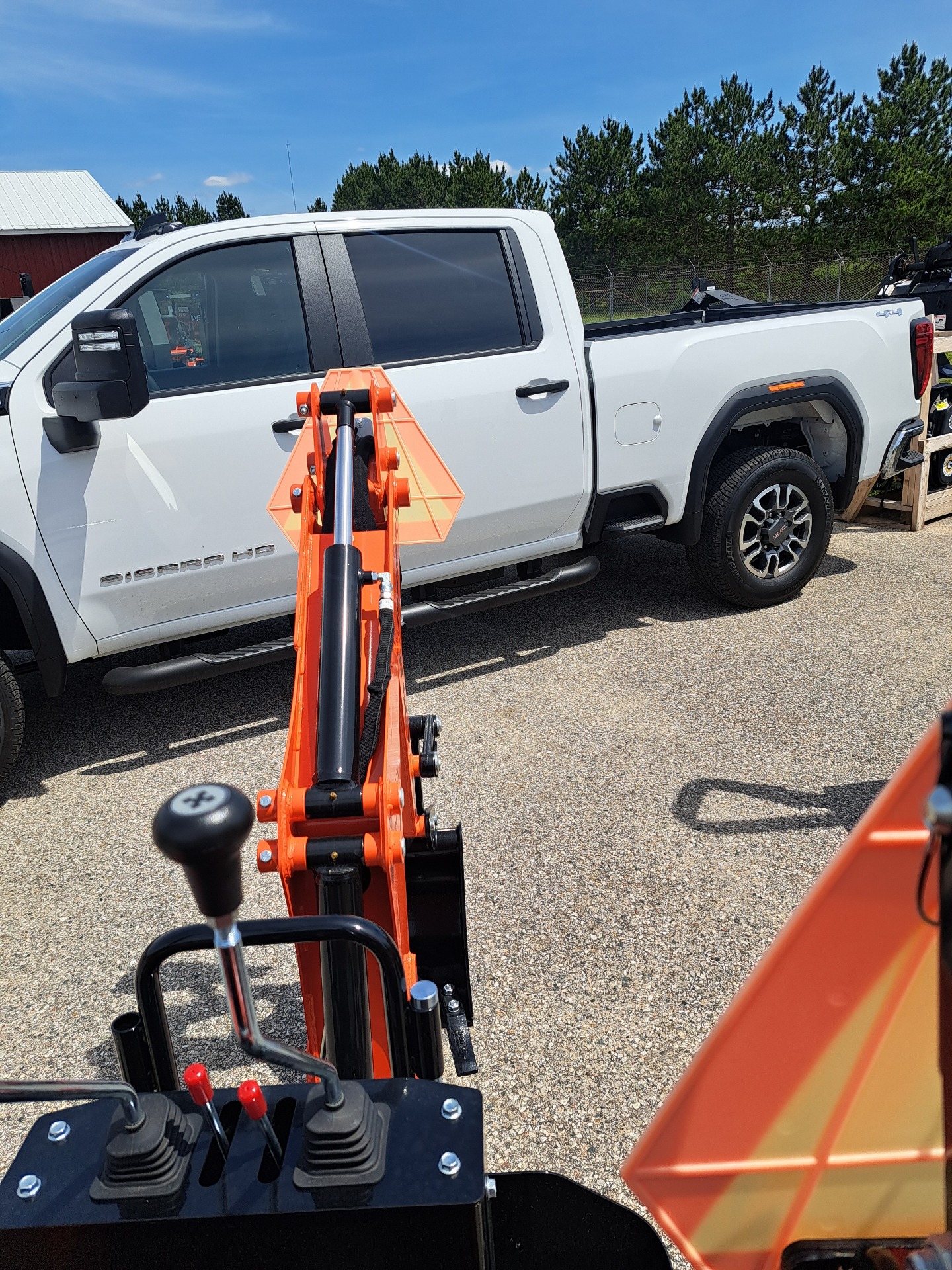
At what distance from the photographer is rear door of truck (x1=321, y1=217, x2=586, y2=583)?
4266mm

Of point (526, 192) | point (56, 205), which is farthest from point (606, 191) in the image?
point (56, 205)

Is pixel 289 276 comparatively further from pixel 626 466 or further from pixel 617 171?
pixel 617 171

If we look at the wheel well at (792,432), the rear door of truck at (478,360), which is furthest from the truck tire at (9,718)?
the wheel well at (792,432)

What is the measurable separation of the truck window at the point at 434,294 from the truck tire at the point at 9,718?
213cm

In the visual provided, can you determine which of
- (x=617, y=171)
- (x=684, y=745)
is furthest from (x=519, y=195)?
(x=684, y=745)

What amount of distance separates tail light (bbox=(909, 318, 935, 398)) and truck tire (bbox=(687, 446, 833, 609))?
86 centimetres

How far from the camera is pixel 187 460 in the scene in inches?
152

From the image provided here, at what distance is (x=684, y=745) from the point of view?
4.06 meters

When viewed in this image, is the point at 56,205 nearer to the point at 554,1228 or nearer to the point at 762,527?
the point at 762,527

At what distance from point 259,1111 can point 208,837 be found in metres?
0.45

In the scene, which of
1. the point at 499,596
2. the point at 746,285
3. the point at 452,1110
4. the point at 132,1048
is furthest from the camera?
the point at 746,285

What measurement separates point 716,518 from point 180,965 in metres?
3.68

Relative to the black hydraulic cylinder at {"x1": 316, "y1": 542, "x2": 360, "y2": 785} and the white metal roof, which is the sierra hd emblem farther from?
the white metal roof

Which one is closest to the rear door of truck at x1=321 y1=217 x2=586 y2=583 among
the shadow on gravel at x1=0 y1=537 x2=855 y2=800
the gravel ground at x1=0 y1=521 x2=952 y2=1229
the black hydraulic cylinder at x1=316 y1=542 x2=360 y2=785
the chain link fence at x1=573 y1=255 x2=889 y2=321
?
the shadow on gravel at x1=0 y1=537 x2=855 y2=800
